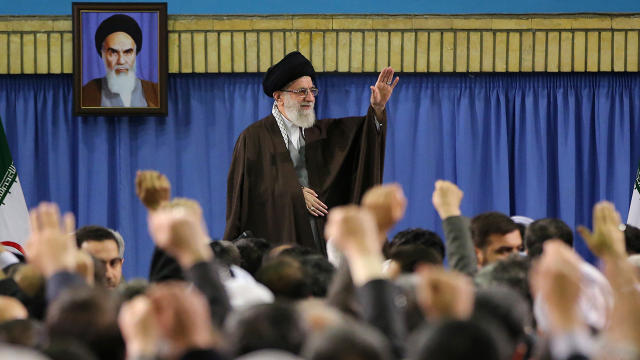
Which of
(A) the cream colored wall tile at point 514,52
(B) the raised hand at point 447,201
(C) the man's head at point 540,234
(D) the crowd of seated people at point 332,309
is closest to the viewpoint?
(D) the crowd of seated people at point 332,309

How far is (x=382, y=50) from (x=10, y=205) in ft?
9.45

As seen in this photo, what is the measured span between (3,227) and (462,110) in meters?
3.41

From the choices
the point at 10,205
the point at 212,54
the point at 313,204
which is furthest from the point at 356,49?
the point at 10,205

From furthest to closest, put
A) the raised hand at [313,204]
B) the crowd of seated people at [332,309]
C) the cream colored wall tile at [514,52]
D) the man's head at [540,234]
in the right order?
the cream colored wall tile at [514,52] < the raised hand at [313,204] < the man's head at [540,234] < the crowd of seated people at [332,309]

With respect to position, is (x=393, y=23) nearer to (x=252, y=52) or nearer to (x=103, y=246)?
(x=252, y=52)

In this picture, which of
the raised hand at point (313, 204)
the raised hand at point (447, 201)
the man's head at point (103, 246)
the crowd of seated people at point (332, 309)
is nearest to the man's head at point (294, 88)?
the raised hand at point (313, 204)

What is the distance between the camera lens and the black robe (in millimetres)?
4703

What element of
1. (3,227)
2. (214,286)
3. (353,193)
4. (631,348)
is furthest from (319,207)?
(631,348)

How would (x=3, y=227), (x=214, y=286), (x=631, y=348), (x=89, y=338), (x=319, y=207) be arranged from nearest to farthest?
(x=631, y=348), (x=89, y=338), (x=214, y=286), (x=319, y=207), (x=3, y=227)

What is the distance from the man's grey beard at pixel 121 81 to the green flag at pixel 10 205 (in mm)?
845

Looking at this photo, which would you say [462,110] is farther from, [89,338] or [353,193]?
[89,338]

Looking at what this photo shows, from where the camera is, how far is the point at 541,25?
6199 millimetres

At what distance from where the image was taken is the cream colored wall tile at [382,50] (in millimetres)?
6172

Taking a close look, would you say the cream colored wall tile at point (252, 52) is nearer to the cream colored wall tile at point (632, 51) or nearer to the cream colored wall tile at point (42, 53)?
the cream colored wall tile at point (42, 53)
